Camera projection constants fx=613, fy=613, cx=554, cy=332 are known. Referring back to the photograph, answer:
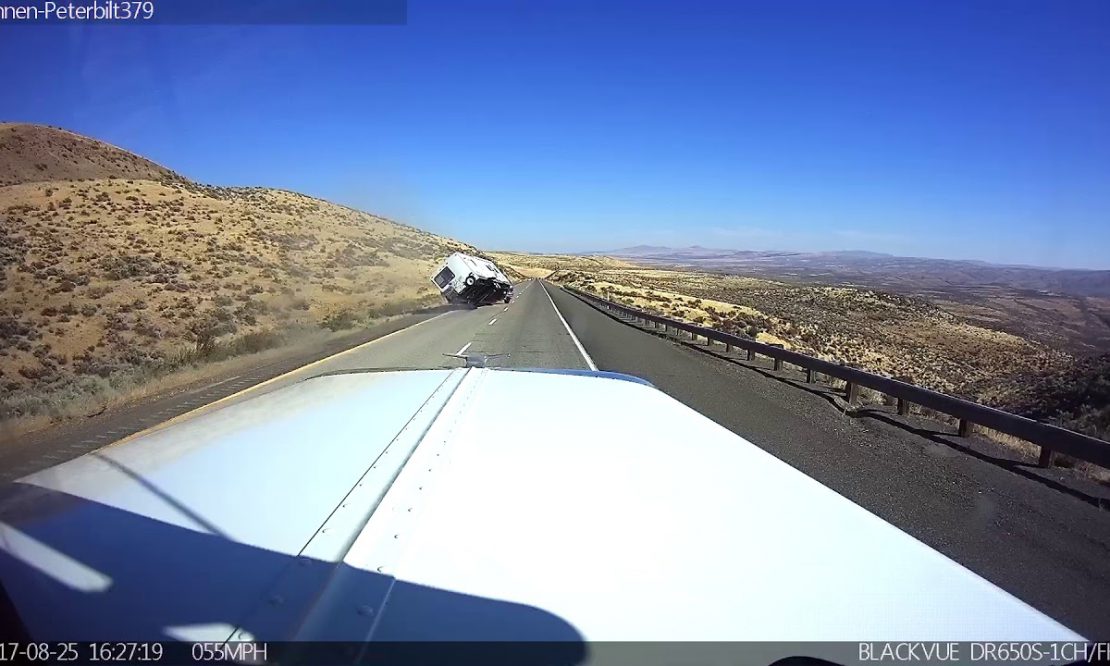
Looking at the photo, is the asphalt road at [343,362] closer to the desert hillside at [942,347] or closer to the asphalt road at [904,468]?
the asphalt road at [904,468]

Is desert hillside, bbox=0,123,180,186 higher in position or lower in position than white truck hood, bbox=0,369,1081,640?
higher

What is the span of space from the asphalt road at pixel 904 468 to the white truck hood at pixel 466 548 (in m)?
0.32

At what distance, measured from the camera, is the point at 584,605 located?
168 centimetres

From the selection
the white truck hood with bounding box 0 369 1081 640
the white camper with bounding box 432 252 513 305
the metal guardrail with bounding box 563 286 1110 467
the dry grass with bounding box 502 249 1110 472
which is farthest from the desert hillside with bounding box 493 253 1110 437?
the white camper with bounding box 432 252 513 305

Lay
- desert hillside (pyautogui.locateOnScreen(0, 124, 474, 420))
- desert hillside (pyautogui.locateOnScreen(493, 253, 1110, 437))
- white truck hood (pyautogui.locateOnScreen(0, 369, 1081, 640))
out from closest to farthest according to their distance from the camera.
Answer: white truck hood (pyautogui.locateOnScreen(0, 369, 1081, 640))
desert hillside (pyautogui.locateOnScreen(493, 253, 1110, 437))
desert hillside (pyautogui.locateOnScreen(0, 124, 474, 420))

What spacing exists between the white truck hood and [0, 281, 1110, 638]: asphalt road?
317 mm

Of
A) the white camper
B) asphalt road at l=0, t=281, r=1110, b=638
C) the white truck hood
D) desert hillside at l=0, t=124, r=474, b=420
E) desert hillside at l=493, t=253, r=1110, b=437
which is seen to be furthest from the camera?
the white camper

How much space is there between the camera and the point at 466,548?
1.93 meters

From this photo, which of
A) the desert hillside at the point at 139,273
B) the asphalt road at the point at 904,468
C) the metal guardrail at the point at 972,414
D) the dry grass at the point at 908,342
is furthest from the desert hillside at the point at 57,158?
the metal guardrail at the point at 972,414

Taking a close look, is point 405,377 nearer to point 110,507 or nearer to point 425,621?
point 110,507

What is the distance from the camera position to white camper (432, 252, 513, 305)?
33.8 m

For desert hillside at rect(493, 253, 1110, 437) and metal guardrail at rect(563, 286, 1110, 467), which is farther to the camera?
desert hillside at rect(493, 253, 1110, 437)

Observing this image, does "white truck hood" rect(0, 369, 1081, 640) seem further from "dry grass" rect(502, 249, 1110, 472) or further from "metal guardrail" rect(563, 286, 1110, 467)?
"dry grass" rect(502, 249, 1110, 472)

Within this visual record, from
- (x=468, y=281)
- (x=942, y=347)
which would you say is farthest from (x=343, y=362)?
(x=942, y=347)
